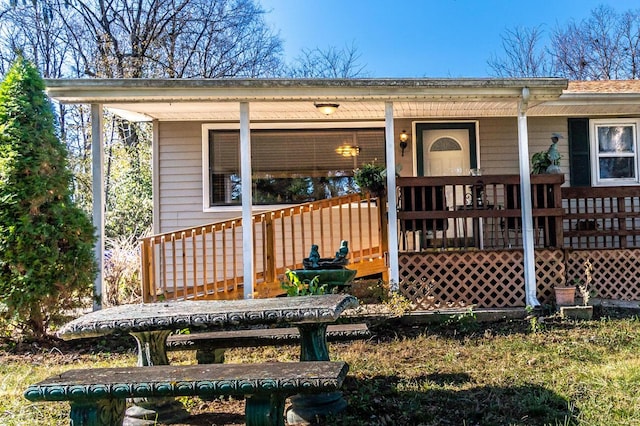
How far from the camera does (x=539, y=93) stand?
6.28m

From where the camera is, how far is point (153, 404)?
Result: 10.9 ft

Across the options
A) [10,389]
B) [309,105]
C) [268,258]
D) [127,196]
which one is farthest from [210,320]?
[127,196]

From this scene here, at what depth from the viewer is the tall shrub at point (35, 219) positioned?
5332 millimetres

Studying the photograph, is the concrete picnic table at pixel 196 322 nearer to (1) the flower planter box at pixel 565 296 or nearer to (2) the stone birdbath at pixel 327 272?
(2) the stone birdbath at pixel 327 272

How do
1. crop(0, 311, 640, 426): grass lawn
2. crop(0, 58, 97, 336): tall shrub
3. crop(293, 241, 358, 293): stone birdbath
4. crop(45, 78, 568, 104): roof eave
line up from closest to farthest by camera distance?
1. crop(0, 311, 640, 426): grass lawn
2. crop(293, 241, 358, 293): stone birdbath
3. crop(0, 58, 97, 336): tall shrub
4. crop(45, 78, 568, 104): roof eave

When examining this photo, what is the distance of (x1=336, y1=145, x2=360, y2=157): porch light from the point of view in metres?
8.32

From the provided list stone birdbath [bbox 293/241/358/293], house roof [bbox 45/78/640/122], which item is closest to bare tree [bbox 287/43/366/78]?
house roof [bbox 45/78/640/122]

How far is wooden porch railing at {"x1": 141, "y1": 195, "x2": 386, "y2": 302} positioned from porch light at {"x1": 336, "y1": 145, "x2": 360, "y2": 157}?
85 cm

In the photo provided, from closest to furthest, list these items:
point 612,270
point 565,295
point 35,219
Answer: point 35,219
point 565,295
point 612,270

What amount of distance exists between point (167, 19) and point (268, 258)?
14420mm

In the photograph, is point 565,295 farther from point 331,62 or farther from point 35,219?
point 331,62

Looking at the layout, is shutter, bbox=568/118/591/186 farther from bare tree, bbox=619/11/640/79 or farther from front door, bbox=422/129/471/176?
bare tree, bbox=619/11/640/79

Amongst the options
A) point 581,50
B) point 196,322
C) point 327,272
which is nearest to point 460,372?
point 327,272

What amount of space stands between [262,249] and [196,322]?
4432mm
